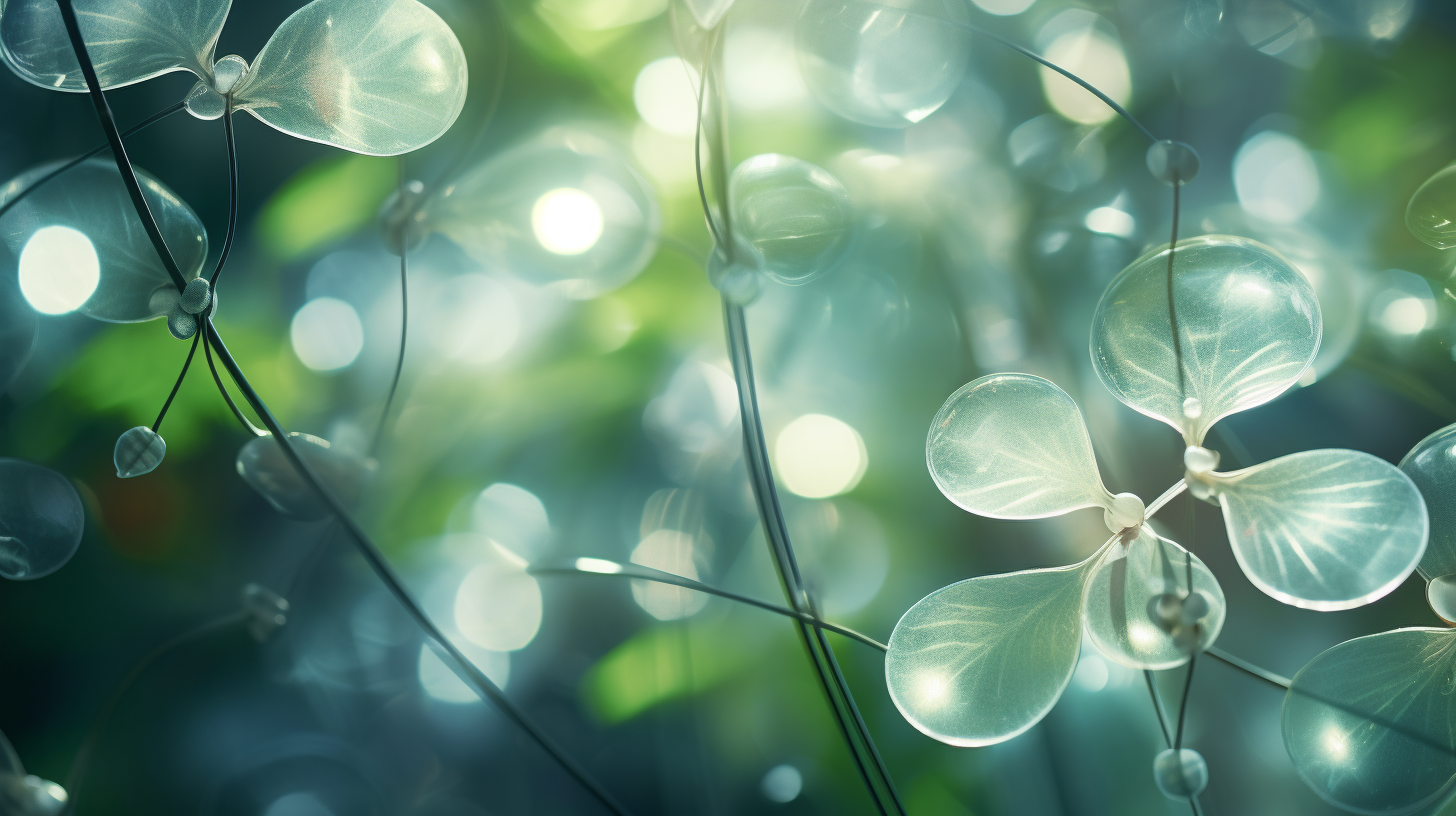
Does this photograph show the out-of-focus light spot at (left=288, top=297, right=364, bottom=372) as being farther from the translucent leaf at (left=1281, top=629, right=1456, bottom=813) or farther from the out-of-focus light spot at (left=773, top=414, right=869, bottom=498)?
the translucent leaf at (left=1281, top=629, right=1456, bottom=813)

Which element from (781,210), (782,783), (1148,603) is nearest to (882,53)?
(781,210)

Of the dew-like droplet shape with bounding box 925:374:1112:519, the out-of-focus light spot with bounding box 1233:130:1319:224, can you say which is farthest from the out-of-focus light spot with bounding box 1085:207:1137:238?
the dew-like droplet shape with bounding box 925:374:1112:519

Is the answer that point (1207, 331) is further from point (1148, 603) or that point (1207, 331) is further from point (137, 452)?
point (137, 452)

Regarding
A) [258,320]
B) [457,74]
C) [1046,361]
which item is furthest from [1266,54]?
[258,320]

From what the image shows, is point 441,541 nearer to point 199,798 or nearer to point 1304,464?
point 199,798

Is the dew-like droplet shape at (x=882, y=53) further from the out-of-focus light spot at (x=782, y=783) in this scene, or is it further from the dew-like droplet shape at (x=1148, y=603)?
the out-of-focus light spot at (x=782, y=783)

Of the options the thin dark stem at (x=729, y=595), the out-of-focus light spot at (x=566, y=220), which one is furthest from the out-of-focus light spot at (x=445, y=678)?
the out-of-focus light spot at (x=566, y=220)
